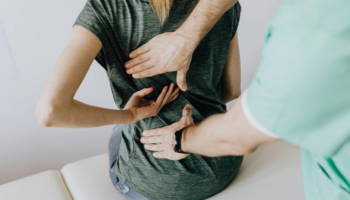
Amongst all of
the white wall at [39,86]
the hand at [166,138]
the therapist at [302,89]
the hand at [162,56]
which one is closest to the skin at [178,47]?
the hand at [162,56]

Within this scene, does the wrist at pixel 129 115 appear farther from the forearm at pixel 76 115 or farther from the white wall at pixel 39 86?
the white wall at pixel 39 86

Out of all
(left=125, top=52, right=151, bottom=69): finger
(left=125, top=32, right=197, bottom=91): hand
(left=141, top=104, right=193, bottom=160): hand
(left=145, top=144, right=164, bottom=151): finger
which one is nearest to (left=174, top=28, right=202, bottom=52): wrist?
(left=125, top=32, right=197, bottom=91): hand

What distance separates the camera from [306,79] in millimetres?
414

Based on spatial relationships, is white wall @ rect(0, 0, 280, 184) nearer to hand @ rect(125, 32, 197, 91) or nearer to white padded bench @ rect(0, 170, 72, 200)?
white padded bench @ rect(0, 170, 72, 200)

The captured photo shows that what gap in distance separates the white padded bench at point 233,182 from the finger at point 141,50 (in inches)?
22.2

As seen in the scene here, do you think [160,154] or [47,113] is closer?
[47,113]

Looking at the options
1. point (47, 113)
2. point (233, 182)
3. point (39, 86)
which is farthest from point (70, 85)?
point (39, 86)

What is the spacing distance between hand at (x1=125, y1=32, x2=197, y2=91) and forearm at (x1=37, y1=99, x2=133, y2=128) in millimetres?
147

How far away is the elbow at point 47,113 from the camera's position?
84 cm

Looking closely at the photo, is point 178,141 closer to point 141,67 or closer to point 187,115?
point 187,115

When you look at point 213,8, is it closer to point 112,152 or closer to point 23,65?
point 112,152

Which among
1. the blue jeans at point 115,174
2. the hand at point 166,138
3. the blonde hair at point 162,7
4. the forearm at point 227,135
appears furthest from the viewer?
the blue jeans at point 115,174

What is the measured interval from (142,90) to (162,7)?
300 mm

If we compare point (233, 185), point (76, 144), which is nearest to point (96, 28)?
point (233, 185)
